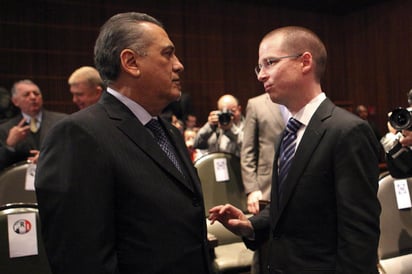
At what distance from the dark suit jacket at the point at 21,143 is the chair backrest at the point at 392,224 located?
2.30 m

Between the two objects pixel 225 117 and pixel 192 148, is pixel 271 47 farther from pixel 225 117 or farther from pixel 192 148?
pixel 192 148

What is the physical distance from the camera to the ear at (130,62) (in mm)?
1304

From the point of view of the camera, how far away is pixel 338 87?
357 inches

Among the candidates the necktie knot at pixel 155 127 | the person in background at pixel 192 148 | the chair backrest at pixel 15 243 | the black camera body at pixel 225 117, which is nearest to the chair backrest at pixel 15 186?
the chair backrest at pixel 15 243

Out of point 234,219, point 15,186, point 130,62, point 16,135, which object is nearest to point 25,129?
point 16,135

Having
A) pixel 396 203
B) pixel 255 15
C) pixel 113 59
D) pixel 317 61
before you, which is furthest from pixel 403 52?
pixel 113 59

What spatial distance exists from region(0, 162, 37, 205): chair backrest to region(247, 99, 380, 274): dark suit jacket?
183 centimetres

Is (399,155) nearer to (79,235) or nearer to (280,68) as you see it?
(280,68)

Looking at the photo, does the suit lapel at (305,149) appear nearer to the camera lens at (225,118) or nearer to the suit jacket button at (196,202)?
the suit jacket button at (196,202)

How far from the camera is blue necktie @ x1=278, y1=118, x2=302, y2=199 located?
1.63m

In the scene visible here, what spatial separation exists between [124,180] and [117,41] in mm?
412

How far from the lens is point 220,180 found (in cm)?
309

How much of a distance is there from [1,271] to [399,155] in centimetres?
187

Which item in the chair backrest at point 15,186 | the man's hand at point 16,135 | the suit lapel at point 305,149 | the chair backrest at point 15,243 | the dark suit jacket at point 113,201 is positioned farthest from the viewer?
the man's hand at point 16,135
